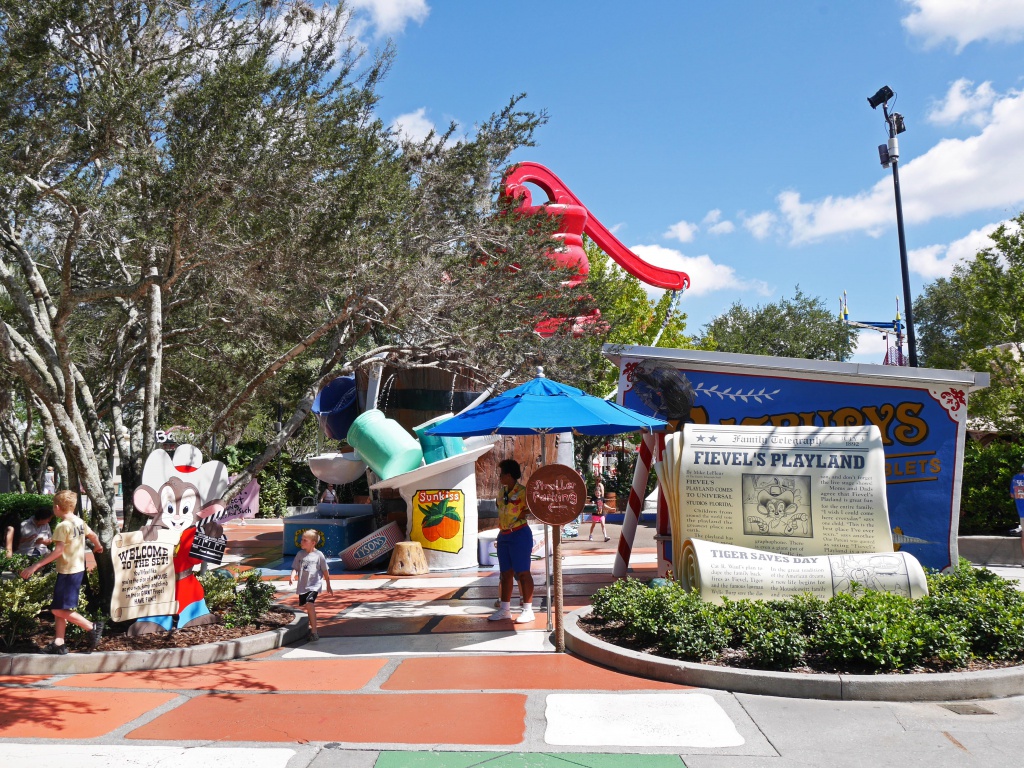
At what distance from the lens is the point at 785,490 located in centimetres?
843

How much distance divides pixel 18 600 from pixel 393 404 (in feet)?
32.1

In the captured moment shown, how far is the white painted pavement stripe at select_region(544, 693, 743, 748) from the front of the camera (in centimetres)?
520

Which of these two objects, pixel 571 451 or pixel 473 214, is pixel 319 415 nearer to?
pixel 571 451

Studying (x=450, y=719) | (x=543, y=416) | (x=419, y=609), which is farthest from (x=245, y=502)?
(x=450, y=719)

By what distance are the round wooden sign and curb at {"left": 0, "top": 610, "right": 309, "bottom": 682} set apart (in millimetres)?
3074

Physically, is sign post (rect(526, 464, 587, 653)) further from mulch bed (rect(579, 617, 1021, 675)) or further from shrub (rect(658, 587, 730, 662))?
shrub (rect(658, 587, 730, 662))

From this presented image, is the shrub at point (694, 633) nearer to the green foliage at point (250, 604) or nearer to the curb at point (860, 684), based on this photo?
the curb at point (860, 684)

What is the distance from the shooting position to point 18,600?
7754 millimetres

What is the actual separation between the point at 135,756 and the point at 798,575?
5771mm

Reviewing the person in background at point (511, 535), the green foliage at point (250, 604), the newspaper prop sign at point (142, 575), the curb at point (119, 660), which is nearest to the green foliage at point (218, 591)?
the green foliage at point (250, 604)

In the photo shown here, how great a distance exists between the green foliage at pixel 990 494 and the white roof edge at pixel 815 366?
17.9 feet

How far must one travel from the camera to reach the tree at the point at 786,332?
45031 mm

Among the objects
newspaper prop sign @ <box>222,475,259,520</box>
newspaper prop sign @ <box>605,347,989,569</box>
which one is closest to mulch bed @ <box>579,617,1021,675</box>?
newspaper prop sign @ <box>605,347,989,569</box>

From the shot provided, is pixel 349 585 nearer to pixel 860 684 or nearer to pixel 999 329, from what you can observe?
pixel 860 684
